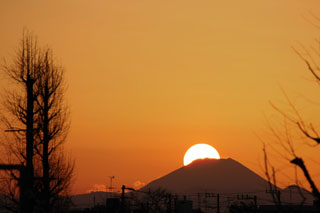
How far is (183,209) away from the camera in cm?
5644

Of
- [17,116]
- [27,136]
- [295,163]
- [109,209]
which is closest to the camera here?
[295,163]

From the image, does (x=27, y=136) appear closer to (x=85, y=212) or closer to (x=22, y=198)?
(x=22, y=198)

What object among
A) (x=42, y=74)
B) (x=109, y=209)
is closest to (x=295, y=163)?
(x=42, y=74)

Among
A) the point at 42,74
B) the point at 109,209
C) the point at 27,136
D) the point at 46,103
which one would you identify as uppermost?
the point at 42,74

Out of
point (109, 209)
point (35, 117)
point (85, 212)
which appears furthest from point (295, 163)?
Result: point (109, 209)

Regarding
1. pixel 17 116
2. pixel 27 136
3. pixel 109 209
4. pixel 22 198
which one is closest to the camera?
pixel 22 198

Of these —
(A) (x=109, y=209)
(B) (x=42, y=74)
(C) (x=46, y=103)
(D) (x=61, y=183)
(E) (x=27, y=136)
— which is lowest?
(A) (x=109, y=209)

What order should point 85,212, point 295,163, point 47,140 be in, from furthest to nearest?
point 85,212
point 47,140
point 295,163

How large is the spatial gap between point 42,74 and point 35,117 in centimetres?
281

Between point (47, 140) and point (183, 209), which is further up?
point (47, 140)

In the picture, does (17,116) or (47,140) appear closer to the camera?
(17,116)

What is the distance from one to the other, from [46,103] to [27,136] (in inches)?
159

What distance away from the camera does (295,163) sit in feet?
14.5

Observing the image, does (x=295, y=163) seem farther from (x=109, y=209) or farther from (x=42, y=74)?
(x=109, y=209)
